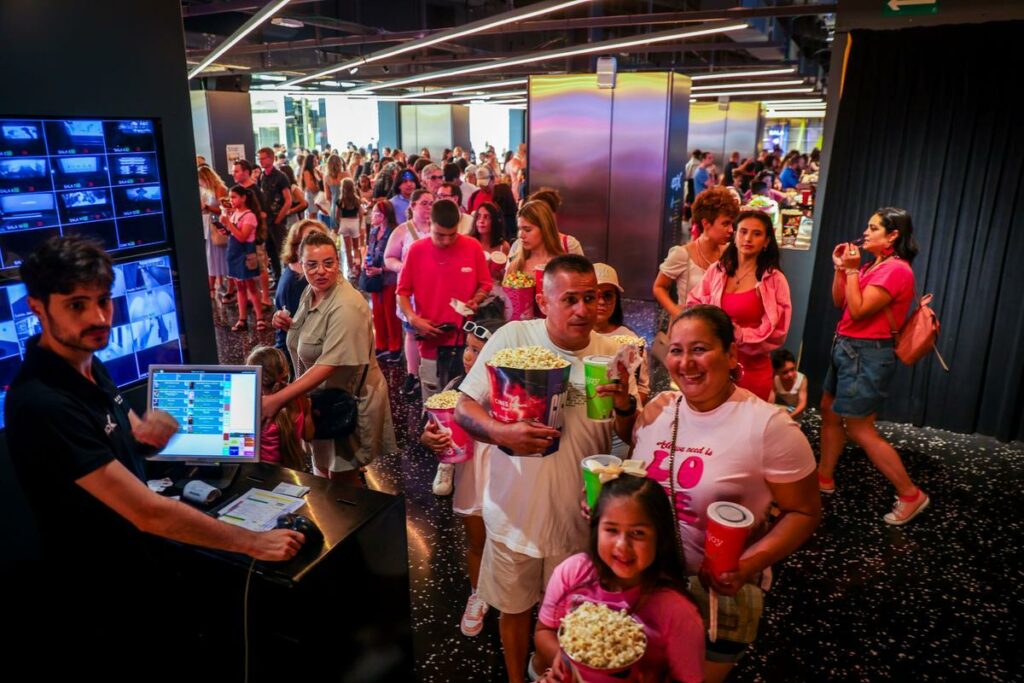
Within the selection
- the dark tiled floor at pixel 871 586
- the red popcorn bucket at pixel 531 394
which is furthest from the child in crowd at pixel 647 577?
the dark tiled floor at pixel 871 586

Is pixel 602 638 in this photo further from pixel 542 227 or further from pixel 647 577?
pixel 542 227

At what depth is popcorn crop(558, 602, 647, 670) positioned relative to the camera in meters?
1.51

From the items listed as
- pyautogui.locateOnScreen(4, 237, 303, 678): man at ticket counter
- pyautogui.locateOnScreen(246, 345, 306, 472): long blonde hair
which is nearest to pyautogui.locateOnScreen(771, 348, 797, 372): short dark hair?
pyautogui.locateOnScreen(246, 345, 306, 472): long blonde hair

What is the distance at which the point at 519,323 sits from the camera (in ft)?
7.63

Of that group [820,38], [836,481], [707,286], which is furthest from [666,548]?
[820,38]

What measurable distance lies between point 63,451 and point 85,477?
9 centimetres

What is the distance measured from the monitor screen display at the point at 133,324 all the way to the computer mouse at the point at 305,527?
4.54ft

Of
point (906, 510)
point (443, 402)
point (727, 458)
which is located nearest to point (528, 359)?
point (727, 458)

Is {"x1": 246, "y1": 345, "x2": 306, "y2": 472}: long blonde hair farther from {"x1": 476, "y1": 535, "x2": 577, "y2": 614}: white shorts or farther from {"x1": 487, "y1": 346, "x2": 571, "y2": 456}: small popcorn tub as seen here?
{"x1": 487, "y1": 346, "x2": 571, "y2": 456}: small popcorn tub

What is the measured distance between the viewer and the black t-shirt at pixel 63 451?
176 cm

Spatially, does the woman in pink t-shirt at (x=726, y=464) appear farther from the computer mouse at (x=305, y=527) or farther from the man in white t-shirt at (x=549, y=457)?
the computer mouse at (x=305, y=527)

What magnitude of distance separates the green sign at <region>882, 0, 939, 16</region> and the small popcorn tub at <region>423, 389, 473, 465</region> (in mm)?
4337

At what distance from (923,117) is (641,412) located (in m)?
4.09

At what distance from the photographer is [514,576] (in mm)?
2254
